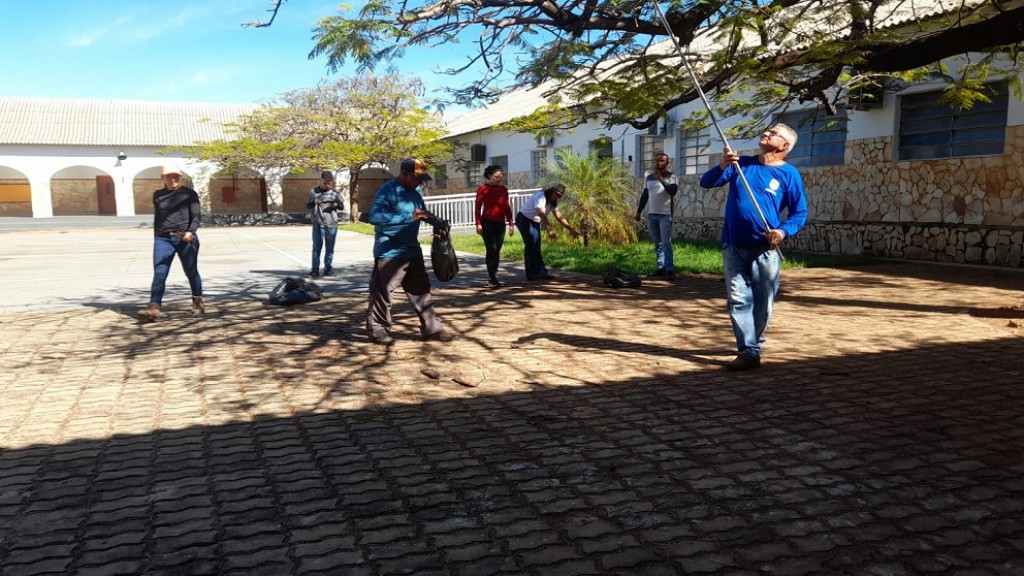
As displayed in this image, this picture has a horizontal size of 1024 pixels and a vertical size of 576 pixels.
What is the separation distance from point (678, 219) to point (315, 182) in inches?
1016

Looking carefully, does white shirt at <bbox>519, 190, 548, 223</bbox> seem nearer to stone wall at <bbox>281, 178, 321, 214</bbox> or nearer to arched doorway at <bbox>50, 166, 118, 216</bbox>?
stone wall at <bbox>281, 178, 321, 214</bbox>

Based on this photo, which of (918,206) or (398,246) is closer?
(398,246)

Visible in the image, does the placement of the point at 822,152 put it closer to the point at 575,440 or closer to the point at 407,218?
the point at 407,218

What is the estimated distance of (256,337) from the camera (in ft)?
23.8

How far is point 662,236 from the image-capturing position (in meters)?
10.8

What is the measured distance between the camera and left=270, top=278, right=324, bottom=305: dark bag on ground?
9.18m

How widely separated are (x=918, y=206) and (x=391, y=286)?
33.3 feet

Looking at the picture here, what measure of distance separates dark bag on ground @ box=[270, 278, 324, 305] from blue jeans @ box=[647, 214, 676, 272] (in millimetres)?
4843

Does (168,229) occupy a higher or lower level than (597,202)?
lower

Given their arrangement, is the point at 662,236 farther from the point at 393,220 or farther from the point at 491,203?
the point at 393,220

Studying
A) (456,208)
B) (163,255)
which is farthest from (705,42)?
(163,255)

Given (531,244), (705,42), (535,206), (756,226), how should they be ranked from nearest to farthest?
(756,226), (535,206), (531,244), (705,42)

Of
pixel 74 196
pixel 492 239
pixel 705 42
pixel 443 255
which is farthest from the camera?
pixel 74 196

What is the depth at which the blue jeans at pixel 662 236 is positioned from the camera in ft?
35.0
